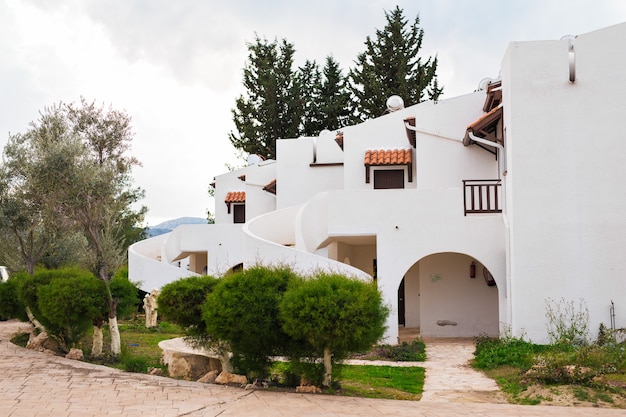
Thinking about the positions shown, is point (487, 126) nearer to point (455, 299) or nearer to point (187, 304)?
point (455, 299)

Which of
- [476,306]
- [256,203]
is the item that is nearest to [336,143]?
[256,203]

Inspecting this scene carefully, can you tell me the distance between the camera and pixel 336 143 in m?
25.5

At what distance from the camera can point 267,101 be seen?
3991 centimetres

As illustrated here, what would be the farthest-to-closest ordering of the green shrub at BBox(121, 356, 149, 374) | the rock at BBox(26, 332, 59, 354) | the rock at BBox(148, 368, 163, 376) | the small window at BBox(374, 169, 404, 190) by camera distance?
the small window at BBox(374, 169, 404, 190) → the rock at BBox(26, 332, 59, 354) → the green shrub at BBox(121, 356, 149, 374) → the rock at BBox(148, 368, 163, 376)

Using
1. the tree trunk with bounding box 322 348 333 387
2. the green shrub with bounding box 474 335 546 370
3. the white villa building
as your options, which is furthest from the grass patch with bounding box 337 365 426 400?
the white villa building

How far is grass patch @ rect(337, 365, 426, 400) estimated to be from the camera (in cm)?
1069

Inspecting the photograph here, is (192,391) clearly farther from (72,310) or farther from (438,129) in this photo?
(438,129)

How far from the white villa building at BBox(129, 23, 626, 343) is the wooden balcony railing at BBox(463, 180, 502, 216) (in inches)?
1.6

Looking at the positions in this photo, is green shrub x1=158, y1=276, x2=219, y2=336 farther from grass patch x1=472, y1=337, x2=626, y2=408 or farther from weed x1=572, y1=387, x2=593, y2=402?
weed x1=572, y1=387, x2=593, y2=402

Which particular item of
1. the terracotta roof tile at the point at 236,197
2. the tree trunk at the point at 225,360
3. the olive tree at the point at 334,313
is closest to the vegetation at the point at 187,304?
the tree trunk at the point at 225,360

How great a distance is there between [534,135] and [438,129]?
5.37 m

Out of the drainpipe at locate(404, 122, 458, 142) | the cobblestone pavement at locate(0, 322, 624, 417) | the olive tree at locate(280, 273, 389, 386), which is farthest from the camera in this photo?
the drainpipe at locate(404, 122, 458, 142)

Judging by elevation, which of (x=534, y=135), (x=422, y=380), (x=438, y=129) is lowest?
(x=422, y=380)

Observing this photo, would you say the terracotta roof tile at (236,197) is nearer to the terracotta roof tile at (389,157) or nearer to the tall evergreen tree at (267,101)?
the terracotta roof tile at (389,157)
